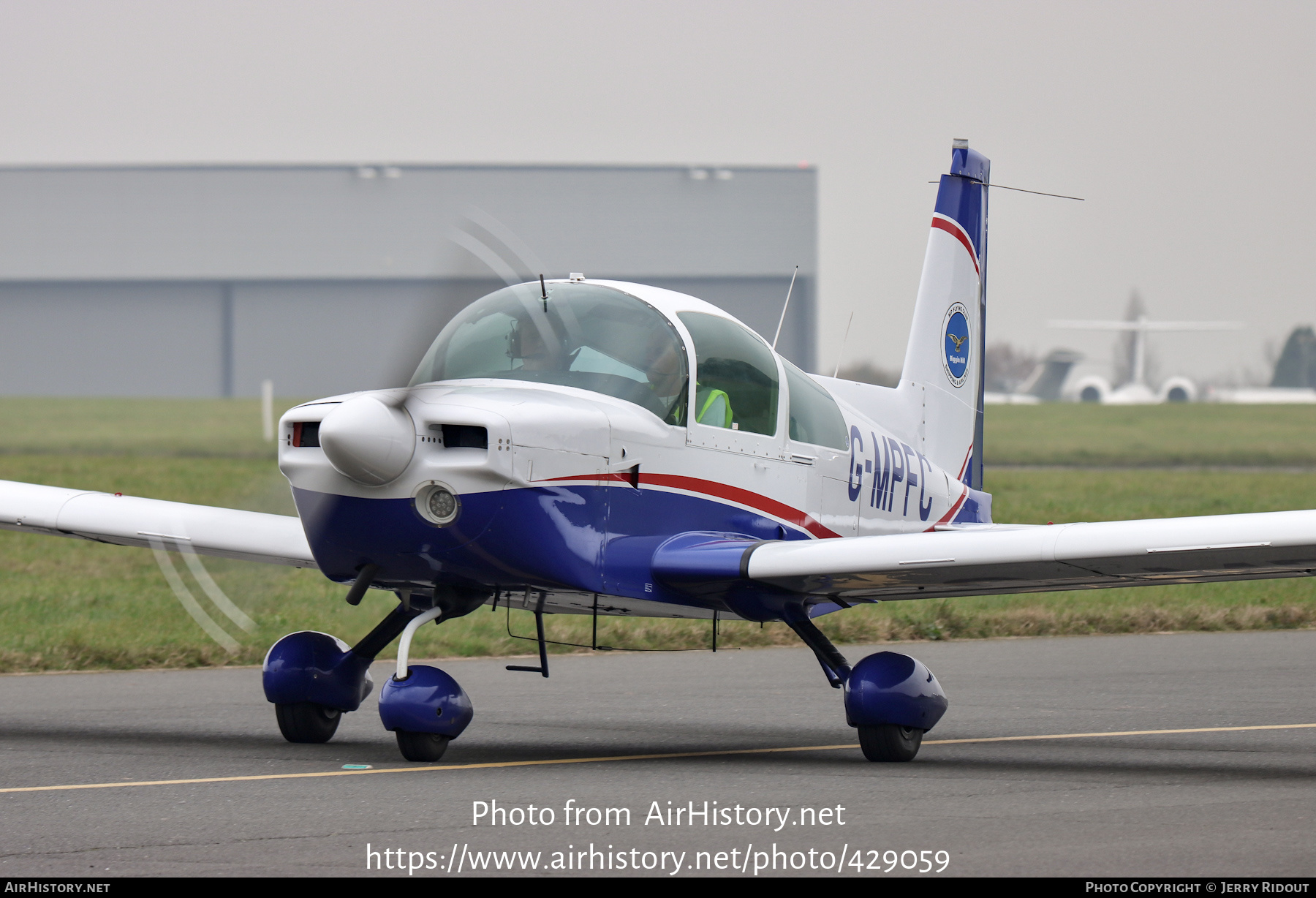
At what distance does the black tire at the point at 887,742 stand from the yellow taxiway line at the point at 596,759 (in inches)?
19.5

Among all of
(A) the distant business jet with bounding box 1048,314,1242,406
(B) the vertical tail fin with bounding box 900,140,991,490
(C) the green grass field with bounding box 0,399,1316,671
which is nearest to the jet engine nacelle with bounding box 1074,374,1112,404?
(A) the distant business jet with bounding box 1048,314,1242,406

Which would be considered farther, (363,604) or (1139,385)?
(1139,385)

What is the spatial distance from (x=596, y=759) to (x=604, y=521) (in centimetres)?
123

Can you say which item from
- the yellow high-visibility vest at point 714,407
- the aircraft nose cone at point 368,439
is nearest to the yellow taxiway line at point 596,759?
the aircraft nose cone at point 368,439

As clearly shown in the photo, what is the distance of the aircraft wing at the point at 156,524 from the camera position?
9961 mm

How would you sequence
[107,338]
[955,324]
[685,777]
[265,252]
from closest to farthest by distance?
[685,777], [955,324], [265,252], [107,338]

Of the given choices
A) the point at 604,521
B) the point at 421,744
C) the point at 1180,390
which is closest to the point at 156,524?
the point at 421,744

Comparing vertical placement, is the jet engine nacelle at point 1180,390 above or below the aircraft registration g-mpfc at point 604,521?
below

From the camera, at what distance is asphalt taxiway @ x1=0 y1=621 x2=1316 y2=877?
5.82m

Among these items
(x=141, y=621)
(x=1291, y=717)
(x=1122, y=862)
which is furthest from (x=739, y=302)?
(x=1122, y=862)

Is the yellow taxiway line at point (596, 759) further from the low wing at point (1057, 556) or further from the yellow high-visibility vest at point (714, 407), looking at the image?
the yellow high-visibility vest at point (714, 407)

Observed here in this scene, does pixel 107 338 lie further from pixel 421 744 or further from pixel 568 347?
pixel 421 744

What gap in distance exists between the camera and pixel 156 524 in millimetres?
10180

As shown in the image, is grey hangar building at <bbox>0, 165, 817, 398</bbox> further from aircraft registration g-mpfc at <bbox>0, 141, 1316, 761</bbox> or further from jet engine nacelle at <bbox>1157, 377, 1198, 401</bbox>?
aircraft registration g-mpfc at <bbox>0, 141, 1316, 761</bbox>
